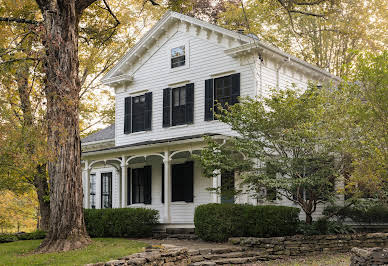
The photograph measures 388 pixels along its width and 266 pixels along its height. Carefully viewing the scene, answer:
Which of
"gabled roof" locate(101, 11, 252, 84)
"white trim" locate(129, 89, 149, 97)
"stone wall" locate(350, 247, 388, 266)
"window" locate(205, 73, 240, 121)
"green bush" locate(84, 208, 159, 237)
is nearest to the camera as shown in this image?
"stone wall" locate(350, 247, 388, 266)

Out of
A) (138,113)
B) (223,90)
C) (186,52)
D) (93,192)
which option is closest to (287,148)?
(223,90)

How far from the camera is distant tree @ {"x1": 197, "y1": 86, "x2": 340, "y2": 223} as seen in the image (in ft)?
43.9

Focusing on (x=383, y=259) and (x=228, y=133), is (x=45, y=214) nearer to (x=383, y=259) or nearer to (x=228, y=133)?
(x=228, y=133)

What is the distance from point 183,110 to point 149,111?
1.82 meters

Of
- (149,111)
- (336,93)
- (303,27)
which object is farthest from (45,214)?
(303,27)

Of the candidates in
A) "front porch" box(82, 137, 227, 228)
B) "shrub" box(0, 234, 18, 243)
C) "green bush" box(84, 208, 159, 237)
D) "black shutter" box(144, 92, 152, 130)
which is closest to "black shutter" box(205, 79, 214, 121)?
"front porch" box(82, 137, 227, 228)

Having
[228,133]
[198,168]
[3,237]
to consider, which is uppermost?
[228,133]

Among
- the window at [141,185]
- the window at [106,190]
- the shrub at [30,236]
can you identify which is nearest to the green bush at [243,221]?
the window at [141,185]

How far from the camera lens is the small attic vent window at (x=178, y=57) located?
19094 mm

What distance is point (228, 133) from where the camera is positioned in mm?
16812

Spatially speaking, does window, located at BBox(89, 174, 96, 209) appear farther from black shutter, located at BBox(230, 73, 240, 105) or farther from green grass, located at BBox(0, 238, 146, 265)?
green grass, located at BBox(0, 238, 146, 265)

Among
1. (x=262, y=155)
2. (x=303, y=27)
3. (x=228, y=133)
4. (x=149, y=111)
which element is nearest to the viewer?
(x=262, y=155)

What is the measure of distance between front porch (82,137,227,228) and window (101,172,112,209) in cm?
122

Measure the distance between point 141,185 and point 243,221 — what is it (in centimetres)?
661
